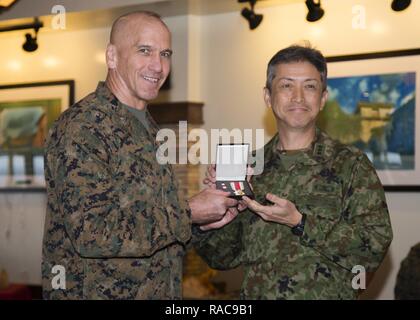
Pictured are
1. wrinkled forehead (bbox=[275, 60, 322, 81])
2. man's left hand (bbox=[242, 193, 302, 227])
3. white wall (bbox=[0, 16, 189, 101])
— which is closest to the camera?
man's left hand (bbox=[242, 193, 302, 227])

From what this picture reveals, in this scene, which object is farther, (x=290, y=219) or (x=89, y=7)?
(x=89, y=7)

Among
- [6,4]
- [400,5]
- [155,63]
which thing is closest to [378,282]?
[400,5]

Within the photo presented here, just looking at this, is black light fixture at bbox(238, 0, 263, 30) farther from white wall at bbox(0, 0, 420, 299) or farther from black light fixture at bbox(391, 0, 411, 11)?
black light fixture at bbox(391, 0, 411, 11)

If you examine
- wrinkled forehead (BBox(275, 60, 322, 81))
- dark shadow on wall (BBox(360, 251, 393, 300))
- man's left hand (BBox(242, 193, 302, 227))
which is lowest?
dark shadow on wall (BBox(360, 251, 393, 300))

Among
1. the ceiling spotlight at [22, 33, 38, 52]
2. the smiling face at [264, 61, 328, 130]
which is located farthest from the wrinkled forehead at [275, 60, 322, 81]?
the ceiling spotlight at [22, 33, 38, 52]

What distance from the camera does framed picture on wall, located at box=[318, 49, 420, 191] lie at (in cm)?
464

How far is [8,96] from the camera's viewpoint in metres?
6.32

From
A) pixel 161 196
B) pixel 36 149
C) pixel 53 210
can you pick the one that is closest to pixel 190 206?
pixel 161 196

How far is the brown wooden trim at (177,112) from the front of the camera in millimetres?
5438

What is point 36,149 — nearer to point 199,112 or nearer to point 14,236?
point 14,236

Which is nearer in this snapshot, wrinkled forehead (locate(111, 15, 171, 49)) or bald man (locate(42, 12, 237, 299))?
bald man (locate(42, 12, 237, 299))

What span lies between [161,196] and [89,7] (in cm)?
308

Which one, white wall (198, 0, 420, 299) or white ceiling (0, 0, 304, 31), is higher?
white ceiling (0, 0, 304, 31)

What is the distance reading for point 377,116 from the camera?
4.77 metres
